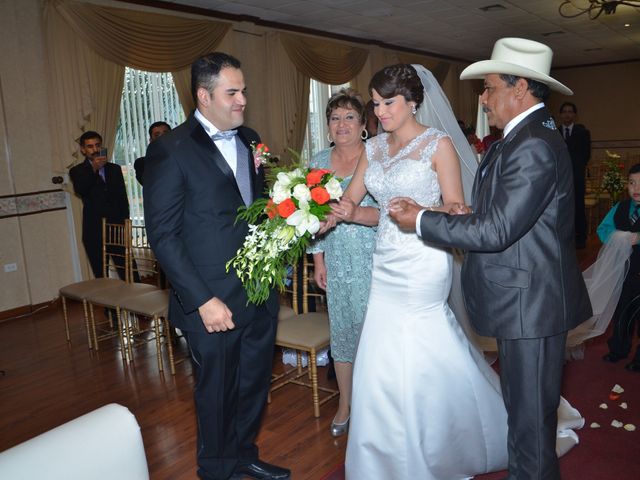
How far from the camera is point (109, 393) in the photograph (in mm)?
4168

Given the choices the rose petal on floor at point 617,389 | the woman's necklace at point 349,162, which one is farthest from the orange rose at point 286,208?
the rose petal on floor at point 617,389

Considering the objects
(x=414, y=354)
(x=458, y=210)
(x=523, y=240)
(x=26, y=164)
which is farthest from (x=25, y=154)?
(x=523, y=240)

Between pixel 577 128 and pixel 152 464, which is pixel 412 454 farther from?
pixel 577 128

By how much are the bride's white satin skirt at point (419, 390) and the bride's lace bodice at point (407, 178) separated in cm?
9

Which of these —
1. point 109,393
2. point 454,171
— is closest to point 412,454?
point 454,171

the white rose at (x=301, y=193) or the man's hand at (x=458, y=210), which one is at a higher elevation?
the white rose at (x=301, y=193)

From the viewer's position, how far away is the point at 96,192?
5988mm

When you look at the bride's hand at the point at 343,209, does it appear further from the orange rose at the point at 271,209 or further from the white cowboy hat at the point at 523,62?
the white cowboy hat at the point at 523,62

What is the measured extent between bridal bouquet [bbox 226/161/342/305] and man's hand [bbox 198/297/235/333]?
0.47 feet

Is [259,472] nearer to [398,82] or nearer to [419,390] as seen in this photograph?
[419,390]

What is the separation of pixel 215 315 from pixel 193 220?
0.41 meters

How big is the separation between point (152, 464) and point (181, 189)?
5.47 feet

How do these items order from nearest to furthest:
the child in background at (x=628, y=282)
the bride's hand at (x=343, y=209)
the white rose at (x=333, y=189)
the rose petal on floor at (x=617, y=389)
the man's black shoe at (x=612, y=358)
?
1. the white rose at (x=333, y=189)
2. the bride's hand at (x=343, y=209)
3. the rose petal on floor at (x=617, y=389)
4. the child in background at (x=628, y=282)
5. the man's black shoe at (x=612, y=358)

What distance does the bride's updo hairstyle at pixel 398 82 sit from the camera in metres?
2.62
